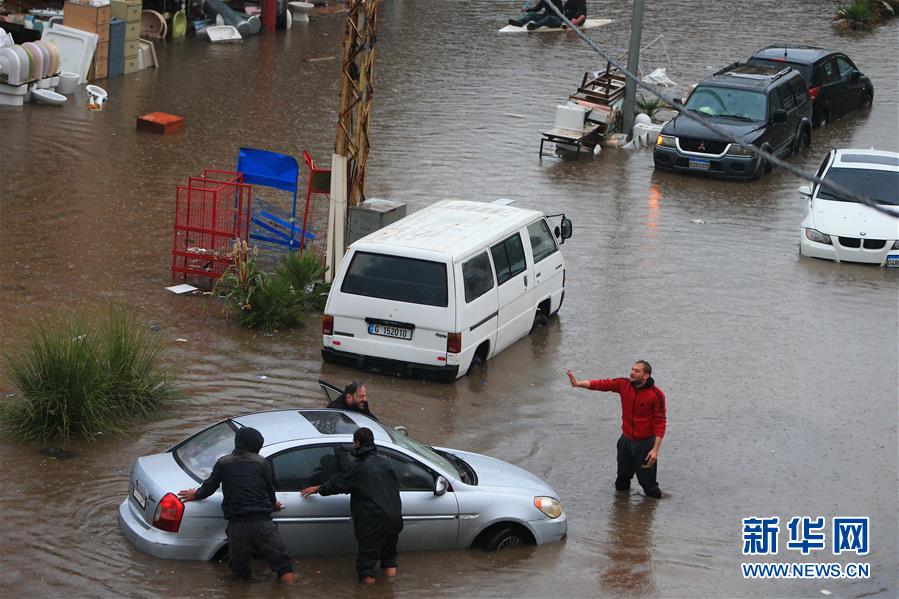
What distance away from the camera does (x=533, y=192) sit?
2291 cm

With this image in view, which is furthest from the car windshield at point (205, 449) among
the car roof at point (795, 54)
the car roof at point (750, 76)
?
the car roof at point (795, 54)

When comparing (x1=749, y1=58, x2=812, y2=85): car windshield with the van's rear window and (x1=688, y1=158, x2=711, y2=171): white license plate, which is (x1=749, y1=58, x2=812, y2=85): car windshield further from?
the van's rear window

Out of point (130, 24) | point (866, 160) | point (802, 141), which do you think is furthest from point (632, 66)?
point (130, 24)

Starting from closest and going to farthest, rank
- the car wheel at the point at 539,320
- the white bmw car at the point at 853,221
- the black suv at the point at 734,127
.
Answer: the car wheel at the point at 539,320, the white bmw car at the point at 853,221, the black suv at the point at 734,127

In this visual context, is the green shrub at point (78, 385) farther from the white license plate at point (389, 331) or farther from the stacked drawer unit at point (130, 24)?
the stacked drawer unit at point (130, 24)

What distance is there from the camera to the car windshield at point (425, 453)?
996 cm

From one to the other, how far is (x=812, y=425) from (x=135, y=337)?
695 cm

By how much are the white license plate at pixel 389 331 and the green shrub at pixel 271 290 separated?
1884 millimetres

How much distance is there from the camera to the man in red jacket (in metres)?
11.1

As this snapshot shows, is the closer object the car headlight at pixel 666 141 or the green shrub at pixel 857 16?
the car headlight at pixel 666 141

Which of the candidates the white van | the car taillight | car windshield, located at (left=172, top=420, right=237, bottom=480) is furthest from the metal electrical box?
the car taillight

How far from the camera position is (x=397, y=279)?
13820mm

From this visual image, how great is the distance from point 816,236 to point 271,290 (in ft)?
29.3

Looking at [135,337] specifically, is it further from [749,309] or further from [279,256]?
[749,309]
